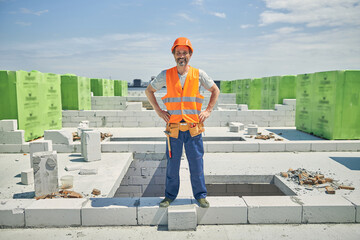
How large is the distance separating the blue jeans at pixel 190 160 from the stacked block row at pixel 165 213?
238 mm

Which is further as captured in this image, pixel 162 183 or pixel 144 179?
pixel 144 179

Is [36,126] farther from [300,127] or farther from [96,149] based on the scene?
[300,127]

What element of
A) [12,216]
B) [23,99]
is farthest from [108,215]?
[23,99]

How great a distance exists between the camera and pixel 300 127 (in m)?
11.6

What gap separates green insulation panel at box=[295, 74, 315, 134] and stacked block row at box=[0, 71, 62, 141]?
1048 cm

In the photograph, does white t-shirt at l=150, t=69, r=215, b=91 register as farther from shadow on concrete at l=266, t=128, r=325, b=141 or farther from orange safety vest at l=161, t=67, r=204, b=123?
shadow on concrete at l=266, t=128, r=325, b=141

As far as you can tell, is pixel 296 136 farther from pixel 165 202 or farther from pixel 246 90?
pixel 246 90

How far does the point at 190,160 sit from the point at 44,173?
2.60 meters

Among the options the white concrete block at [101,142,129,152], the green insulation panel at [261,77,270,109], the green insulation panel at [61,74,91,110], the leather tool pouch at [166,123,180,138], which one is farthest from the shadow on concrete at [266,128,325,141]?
the green insulation panel at [61,74,91,110]

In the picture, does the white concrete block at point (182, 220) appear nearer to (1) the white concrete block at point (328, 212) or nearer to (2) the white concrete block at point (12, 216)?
(1) the white concrete block at point (328, 212)

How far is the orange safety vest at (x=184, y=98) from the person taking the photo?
3398 millimetres

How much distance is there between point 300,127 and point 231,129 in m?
3.06

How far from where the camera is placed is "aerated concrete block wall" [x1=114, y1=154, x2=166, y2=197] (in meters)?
6.63

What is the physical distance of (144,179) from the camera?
7.13 m
